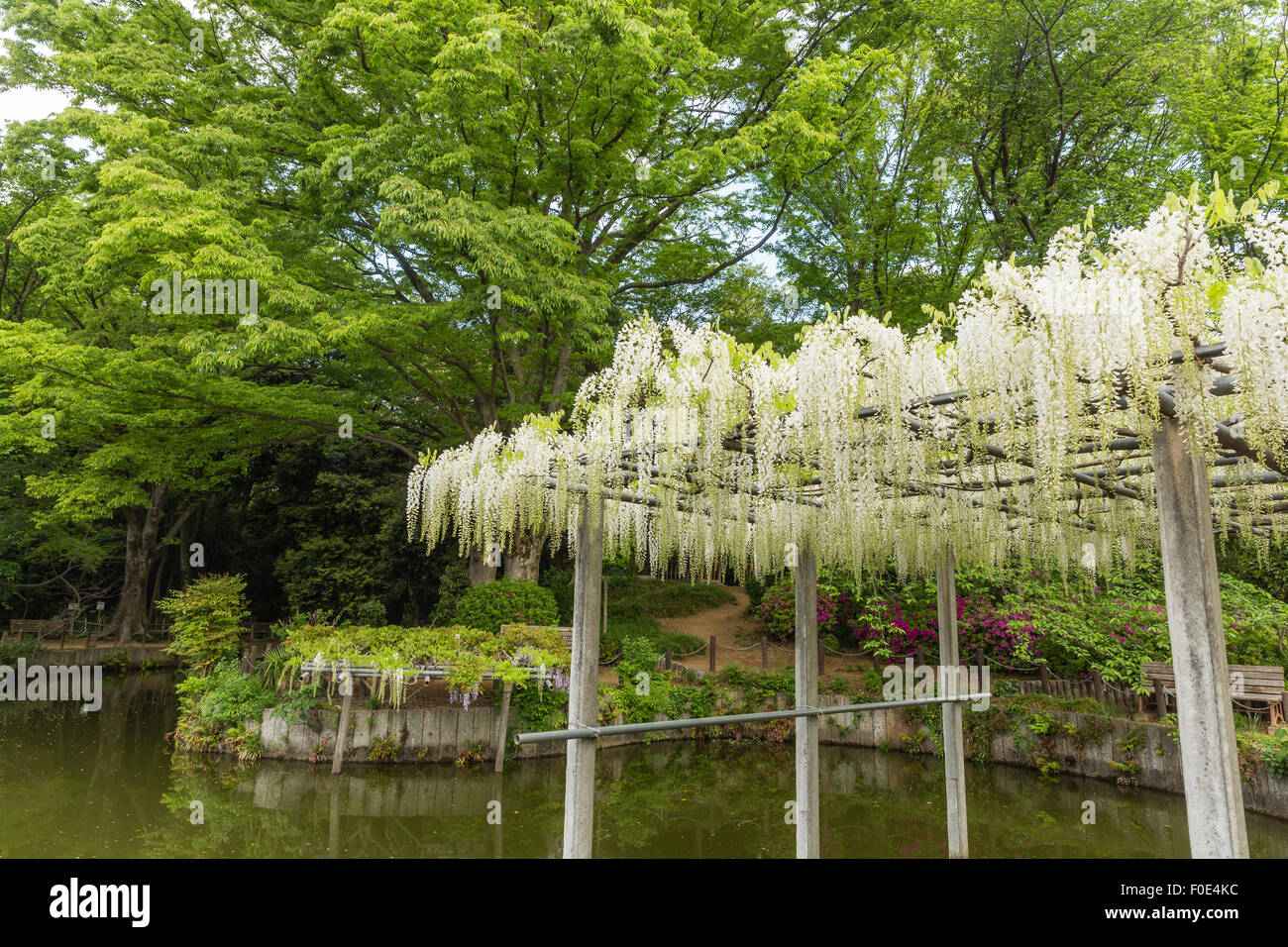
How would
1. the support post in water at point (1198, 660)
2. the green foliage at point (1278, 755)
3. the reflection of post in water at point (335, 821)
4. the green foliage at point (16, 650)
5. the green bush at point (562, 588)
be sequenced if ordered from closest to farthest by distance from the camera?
the support post in water at point (1198, 660) < the reflection of post in water at point (335, 821) < the green foliage at point (1278, 755) < the green foliage at point (16, 650) < the green bush at point (562, 588)

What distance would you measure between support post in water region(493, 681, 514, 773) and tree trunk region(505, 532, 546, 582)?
285cm

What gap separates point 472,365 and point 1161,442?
10.4 meters

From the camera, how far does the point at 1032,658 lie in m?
9.59

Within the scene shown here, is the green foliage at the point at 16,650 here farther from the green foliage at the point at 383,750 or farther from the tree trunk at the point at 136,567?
the green foliage at the point at 383,750

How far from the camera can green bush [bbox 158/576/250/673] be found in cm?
983

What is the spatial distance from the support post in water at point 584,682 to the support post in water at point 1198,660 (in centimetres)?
273

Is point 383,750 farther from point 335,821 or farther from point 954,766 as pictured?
point 954,766

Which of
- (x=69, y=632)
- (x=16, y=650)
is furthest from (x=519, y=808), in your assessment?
(x=69, y=632)

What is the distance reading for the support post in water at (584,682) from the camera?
4145 millimetres

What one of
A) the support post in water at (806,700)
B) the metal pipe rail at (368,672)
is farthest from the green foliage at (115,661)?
the support post in water at (806,700)

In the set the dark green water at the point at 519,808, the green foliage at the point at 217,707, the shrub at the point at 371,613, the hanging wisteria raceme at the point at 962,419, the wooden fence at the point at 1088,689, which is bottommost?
the dark green water at the point at 519,808

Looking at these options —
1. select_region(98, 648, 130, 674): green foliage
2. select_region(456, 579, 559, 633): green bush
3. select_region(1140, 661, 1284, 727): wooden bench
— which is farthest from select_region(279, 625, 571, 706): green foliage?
select_region(98, 648, 130, 674): green foliage

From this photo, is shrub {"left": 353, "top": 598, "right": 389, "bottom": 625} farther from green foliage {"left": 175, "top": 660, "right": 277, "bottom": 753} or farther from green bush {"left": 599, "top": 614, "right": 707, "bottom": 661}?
green bush {"left": 599, "top": 614, "right": 707, "bottom": 661}

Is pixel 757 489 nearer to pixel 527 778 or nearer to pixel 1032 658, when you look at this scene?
pixel 527 778
